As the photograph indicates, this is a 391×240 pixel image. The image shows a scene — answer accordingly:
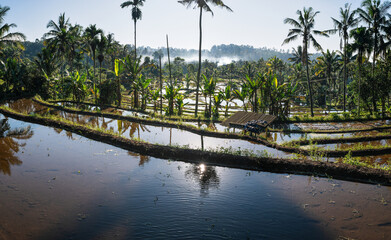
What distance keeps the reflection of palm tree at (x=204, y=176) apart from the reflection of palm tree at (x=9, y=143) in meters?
7.59

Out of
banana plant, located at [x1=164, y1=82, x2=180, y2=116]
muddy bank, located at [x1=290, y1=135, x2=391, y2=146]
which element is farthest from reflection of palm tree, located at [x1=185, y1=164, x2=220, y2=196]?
banana plant, located at [x1=164, y1=82, x2=180, y2=116]

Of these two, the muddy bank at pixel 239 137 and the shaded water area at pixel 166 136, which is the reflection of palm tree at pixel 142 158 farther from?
the muddy bank at pixel 239 137

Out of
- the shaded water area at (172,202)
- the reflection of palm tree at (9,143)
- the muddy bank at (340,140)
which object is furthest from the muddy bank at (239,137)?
the reflection of palm tree at (9,143)

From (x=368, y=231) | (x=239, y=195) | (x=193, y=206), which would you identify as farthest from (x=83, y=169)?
(x=368, y=231)

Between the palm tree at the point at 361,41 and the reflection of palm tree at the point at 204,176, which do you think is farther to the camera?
the palm tree at the point at 361,41

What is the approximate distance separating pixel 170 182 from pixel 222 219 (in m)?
3.23

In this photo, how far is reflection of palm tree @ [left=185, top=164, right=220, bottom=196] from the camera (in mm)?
10323

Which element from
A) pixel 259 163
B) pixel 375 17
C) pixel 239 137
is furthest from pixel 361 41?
pixel 259 163

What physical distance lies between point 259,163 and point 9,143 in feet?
45.8

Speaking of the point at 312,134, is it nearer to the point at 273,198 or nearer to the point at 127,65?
the point at 273,198

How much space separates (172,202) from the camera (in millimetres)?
8945

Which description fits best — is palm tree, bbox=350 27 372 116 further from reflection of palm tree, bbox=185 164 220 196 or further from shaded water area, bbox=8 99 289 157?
reflection of palm tree, bbox=185 164 220 196

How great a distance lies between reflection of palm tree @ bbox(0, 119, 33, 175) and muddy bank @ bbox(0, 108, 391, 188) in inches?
A: 186

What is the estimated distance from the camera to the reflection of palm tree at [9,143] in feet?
40.6
